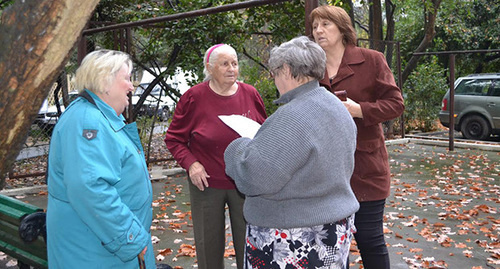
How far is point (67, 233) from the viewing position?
89.4 inches

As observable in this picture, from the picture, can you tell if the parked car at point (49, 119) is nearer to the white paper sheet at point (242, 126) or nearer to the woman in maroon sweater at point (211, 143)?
the woman in maroon sweater at point (211, 143)

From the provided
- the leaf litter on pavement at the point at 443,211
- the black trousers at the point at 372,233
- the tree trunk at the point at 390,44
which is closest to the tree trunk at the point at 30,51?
the black trousers at the point at 372,233

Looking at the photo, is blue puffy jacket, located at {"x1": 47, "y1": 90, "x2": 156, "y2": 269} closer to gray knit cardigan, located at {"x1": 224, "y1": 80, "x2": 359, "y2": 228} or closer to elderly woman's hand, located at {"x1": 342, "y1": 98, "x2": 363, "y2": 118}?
gray knit cardigan, located at {"x1": 224, "y1": 80, "x2": 359, "y2": 228}

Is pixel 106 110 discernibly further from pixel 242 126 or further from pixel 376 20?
pixel 376 20

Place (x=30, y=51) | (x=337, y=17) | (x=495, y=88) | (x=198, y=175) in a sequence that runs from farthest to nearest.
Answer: (x=495, y=88) → (x=198, y=175) → (x=337, y=17) → (x=30, y=51)

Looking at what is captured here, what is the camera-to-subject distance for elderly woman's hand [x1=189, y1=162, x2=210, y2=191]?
324cm

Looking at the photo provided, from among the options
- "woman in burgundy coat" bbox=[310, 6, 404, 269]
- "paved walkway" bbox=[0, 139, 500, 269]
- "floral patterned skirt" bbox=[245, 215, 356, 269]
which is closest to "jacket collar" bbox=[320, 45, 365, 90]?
"woman in burgundy coat" bbox=[310, 6, 404, 269]

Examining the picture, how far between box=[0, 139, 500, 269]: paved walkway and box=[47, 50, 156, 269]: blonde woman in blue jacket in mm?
2492

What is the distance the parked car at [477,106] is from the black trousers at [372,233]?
12.4 m

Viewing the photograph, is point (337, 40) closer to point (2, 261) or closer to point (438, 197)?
point (2, 261)

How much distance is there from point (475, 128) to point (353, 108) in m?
13.2

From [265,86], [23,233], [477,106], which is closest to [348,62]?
[23,233]

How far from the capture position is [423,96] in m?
16.5

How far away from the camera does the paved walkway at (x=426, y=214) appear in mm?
4863
